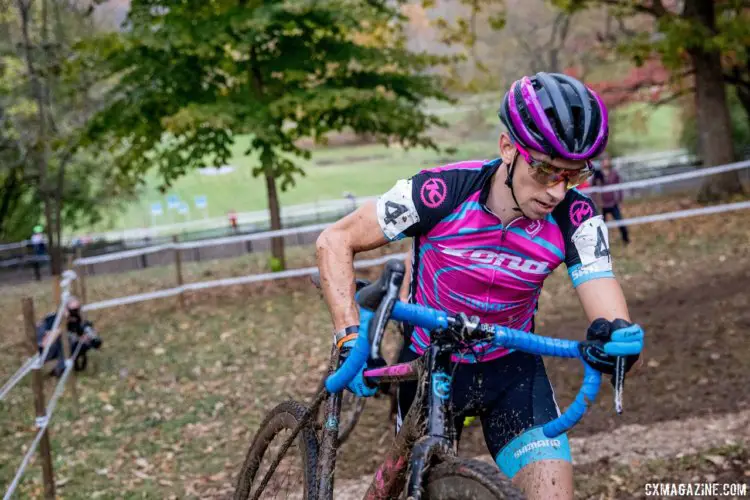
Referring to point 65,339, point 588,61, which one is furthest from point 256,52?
point 588,61

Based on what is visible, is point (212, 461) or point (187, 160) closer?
point (212, 461)

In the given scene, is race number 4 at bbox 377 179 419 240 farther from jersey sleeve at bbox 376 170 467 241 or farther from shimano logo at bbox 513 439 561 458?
shimano logo at bbox 513 439 561 458

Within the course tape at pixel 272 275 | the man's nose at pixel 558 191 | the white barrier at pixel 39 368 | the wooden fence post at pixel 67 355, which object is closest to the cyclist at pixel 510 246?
the man's nose at pixel 558 191

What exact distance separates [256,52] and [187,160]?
8.96 ft

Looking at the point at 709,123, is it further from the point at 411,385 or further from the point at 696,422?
the point at 411,385

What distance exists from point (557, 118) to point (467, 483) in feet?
4.44

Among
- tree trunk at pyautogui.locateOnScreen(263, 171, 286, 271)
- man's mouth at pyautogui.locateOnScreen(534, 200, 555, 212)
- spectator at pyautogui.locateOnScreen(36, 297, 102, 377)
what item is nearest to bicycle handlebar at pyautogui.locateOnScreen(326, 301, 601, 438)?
man's mouth at pyautogui.locateOnScreen(534, 200, 555, 212)

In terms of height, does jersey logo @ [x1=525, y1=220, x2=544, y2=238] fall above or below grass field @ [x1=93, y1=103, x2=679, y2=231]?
below

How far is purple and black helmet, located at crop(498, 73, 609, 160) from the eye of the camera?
2826mm

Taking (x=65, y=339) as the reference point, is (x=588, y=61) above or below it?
above

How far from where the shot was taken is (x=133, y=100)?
1468 centimetres

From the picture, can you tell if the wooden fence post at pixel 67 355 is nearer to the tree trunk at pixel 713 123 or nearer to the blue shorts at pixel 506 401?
the blue shorts at pixel 506 401

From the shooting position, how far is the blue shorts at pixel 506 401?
3.17 metres

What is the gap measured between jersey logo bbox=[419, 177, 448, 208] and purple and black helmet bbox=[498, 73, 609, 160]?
1.29ft
